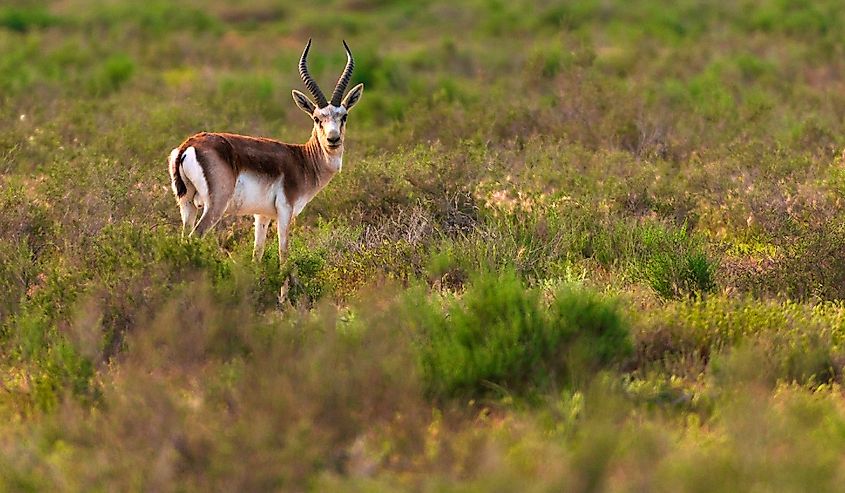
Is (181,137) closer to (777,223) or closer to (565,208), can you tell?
(565,208)

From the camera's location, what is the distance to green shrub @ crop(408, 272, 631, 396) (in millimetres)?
6496

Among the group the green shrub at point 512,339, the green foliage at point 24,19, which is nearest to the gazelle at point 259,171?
the green shrub at point 512,339

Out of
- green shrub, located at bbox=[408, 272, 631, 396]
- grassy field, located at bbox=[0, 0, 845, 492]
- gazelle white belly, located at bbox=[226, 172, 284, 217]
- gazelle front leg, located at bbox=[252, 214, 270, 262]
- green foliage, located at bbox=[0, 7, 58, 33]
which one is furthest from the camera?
green foliage, located at bbox=[0, 7, 58, 33]

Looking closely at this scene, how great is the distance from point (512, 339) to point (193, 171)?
3.33m

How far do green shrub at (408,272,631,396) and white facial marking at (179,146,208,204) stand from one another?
2486mm

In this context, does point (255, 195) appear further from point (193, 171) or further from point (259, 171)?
point (193, 171)

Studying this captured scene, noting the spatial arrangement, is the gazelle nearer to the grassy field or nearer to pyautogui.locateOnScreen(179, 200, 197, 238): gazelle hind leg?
pyautogui.locateOnScreen(179, 200, 197, 238): gazelle hind leg

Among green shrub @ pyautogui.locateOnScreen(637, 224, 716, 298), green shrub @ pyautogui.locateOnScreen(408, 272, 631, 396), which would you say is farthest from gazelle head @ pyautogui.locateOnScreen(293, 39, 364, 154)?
green shrub @ pyautogui.locateOnScreen(408, 272, 631, 396)

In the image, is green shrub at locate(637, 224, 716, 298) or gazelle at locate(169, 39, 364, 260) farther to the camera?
gazelle at locate(169, 39, 364, 260)

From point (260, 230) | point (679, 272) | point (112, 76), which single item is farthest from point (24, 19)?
point (679, 272)

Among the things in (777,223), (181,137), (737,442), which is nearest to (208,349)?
(737,442)

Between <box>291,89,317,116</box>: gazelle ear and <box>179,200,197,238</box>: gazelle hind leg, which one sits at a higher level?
<box>291,89,317,116</box>: gazelle ear

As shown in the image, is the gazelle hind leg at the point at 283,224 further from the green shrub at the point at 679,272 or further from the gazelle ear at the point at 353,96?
the green shrub at the point at 679,272

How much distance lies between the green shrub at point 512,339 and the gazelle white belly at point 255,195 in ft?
8.44
